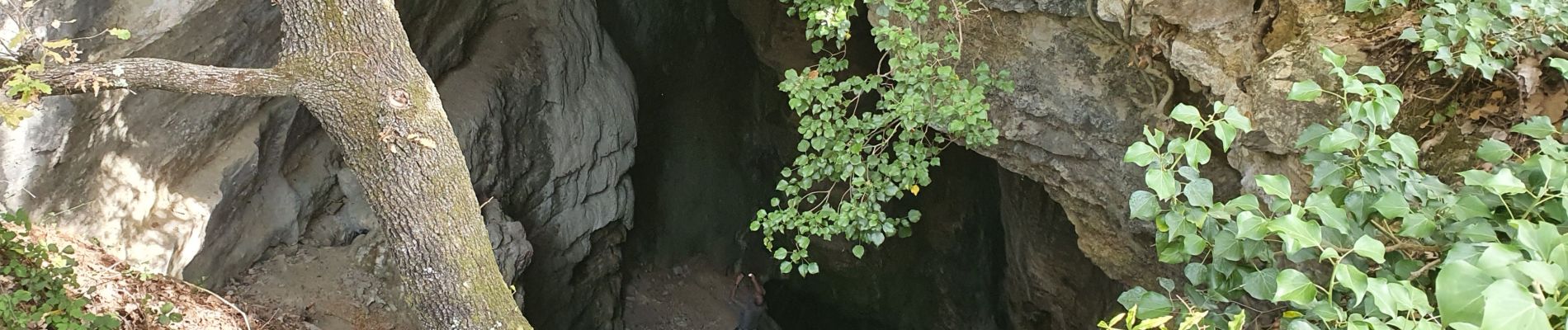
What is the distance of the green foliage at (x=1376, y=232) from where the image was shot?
1.31 meters

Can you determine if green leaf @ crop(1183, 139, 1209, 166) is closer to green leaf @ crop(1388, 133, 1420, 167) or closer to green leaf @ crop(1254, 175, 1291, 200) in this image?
green leaf @ crop(1254, 175, 1291, 200)

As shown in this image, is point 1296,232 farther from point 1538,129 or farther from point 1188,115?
point 1538,129

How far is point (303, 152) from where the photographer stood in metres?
4.37

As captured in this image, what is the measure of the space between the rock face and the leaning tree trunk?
94cm

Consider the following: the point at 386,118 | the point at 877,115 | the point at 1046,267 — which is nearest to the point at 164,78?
the point at 386,118

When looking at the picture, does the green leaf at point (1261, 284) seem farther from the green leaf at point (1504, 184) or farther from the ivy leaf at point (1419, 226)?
the green leaf at point (1504, 184)

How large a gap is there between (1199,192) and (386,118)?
233cm

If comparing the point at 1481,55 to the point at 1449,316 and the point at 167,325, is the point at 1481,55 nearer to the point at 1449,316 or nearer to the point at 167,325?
the point at 1449,316

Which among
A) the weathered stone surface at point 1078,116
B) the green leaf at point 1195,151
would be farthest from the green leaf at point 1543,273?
the weathered stone surface at point 1078,116

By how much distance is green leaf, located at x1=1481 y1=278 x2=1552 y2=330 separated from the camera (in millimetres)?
1146

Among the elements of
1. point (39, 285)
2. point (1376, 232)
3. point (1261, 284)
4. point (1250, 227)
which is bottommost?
point (39, 285)

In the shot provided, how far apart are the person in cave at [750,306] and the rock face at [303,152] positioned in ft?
4.44

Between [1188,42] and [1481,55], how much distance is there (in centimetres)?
113

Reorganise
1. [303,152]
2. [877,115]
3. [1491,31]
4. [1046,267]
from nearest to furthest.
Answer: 1. [1491,31]
2. [877,115]
3. [303,152]
4. [1046,267]
